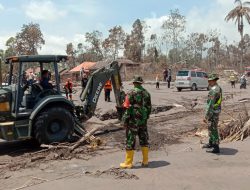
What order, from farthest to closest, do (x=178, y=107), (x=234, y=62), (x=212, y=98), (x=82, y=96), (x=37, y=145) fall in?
(x=234, y=62) → (x=178, y=107) → (x=82, y=96) → (x=37, y=145) → (x=212, y=98)

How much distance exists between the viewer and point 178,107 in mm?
20891

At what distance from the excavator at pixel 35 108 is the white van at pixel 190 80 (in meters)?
24.3

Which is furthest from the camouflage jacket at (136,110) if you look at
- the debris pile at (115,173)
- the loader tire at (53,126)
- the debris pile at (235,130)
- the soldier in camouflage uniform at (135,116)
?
the debris pile at (235,130)

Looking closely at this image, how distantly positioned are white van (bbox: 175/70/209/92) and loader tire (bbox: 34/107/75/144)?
24898 millimetres

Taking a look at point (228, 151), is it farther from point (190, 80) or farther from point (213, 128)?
point (190, 80)

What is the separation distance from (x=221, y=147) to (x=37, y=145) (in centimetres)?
486

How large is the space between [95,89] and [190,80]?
2380 cm

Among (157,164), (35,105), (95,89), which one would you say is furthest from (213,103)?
(35,105)

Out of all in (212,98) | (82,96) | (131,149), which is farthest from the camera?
(82,96)

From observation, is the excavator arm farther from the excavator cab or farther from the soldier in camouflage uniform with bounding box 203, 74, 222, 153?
the soldier in camouflage uniform with bounding box 203, 74, 222, 153

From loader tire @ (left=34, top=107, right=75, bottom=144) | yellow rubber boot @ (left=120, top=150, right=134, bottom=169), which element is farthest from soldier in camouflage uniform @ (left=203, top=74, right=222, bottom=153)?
loader tire @ (left=34, top=107, right=75, bottom=144)

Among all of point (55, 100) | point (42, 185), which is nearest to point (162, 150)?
point (55, 100)

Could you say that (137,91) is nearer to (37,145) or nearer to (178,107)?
(37,145)

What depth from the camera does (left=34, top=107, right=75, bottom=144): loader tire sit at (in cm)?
1111
